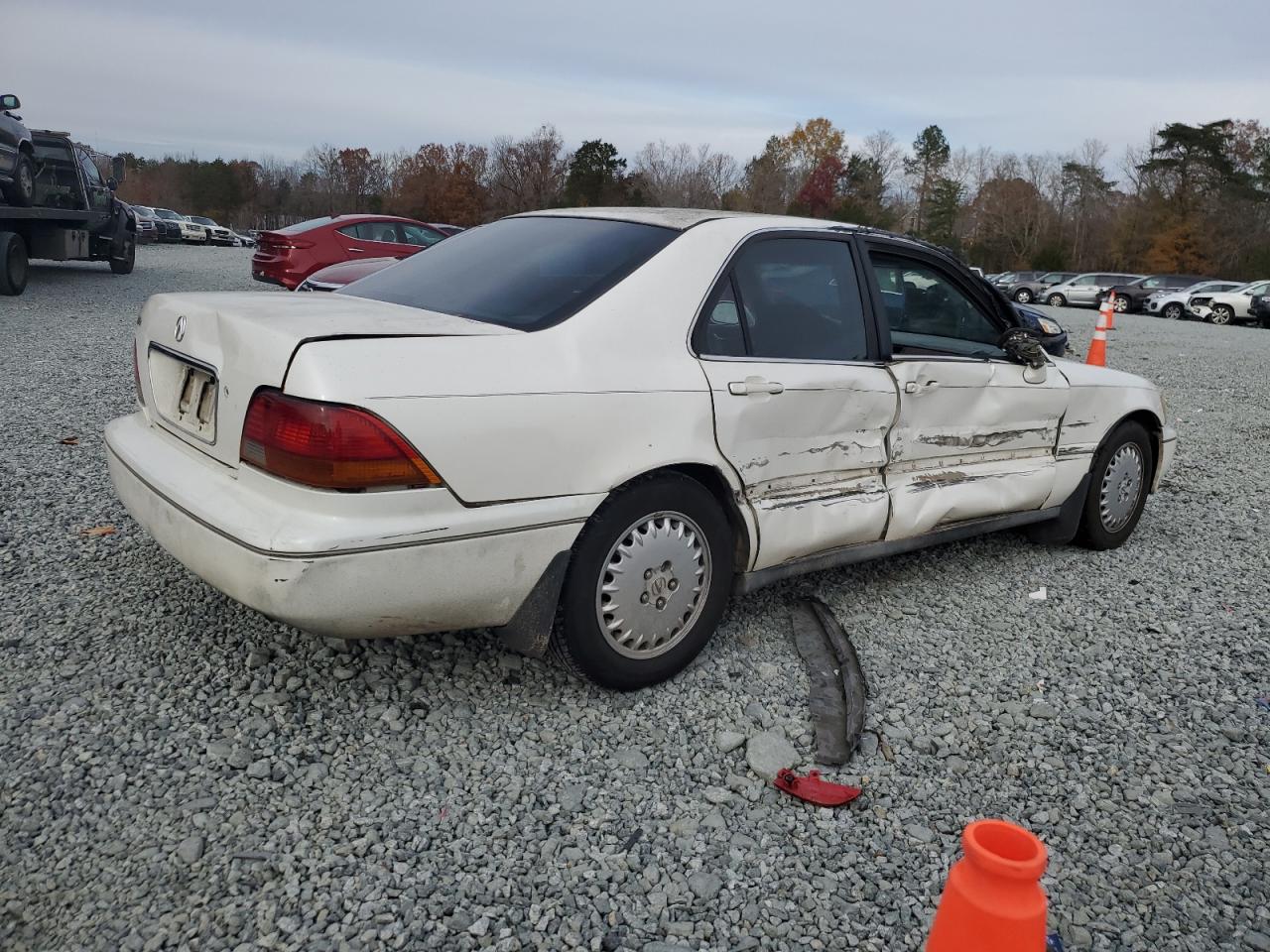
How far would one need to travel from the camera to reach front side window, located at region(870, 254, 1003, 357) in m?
3.88

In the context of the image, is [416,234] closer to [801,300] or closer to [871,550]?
[801,300]

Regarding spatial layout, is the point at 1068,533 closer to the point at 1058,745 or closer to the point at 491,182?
the point at 1058,745

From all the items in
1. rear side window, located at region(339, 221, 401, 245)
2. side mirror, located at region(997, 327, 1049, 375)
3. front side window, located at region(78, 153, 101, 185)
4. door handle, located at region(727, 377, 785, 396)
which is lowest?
door handle, located at region(727, 377, 785, 396)

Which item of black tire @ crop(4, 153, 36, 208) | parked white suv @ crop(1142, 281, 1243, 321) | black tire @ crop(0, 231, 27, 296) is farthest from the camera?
parked white suv @ crop(1142, 281, 1243, 321)

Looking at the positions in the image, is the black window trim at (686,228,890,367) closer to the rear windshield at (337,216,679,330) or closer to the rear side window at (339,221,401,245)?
the rear windshield at (337,216,679,330)

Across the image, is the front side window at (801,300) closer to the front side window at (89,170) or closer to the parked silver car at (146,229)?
the front side window at (89,170)

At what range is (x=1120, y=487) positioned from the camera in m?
4.95

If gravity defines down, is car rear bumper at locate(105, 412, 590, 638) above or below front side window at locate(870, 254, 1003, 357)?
below

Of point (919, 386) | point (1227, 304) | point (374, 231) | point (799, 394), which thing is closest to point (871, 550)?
point (919, 386)

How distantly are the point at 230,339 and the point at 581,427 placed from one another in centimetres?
100

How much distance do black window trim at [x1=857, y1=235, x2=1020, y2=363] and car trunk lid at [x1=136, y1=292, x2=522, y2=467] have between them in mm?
1572

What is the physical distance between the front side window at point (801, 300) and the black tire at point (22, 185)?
43.5 ft

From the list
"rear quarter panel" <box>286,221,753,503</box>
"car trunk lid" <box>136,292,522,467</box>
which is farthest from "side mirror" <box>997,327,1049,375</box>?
"car trunk lid" <box>136,292,522,467</box>

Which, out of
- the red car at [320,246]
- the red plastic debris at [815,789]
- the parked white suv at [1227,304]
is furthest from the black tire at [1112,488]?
the parked white suv at [1227,304]
